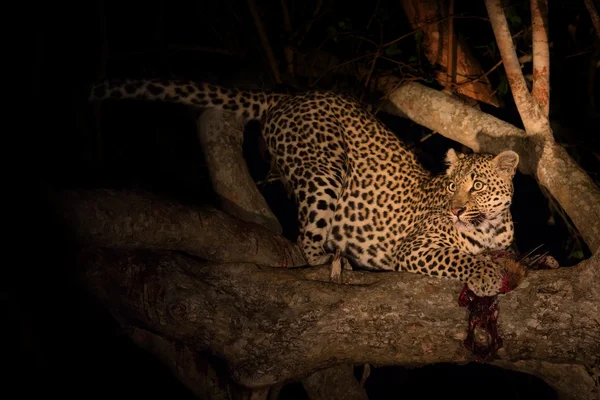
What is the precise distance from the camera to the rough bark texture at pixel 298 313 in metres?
4.68

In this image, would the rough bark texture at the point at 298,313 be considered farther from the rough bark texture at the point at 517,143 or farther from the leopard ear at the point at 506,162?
the leopard ear at the point at 506,162

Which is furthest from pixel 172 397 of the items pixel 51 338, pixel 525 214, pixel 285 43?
pixel 525 214

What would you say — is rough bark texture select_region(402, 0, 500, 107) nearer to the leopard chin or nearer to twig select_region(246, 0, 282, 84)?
twig select_region(246, 0, 282, 84)

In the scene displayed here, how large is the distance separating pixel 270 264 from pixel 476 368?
5.20 m

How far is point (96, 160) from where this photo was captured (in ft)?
19.8

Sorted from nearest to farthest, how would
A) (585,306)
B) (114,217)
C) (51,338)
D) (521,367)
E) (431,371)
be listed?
(585,306) → (114,217) → (521,367) → (51,338) → (431,371)

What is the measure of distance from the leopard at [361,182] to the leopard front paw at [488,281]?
721 mm

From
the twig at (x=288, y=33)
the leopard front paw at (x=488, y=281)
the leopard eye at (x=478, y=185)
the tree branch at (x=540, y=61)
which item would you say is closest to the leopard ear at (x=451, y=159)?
the leopard eye at (x=478, y=185)

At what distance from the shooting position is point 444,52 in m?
7.76

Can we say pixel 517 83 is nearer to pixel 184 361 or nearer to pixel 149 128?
pixel 184 361

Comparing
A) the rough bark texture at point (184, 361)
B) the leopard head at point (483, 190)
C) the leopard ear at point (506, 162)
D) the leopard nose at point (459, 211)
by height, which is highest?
the leopard ear at point (506, 162)

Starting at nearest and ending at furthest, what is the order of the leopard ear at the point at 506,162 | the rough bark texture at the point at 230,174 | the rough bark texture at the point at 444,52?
the leopard ear at the point at 506,162 → the rough bark texture at the point at 230,174 → the rough bark texture at the point at 444,52

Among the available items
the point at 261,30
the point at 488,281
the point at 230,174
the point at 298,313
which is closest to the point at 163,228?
the point at 298,313

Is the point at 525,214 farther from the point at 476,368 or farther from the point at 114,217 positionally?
the point at 114,217
